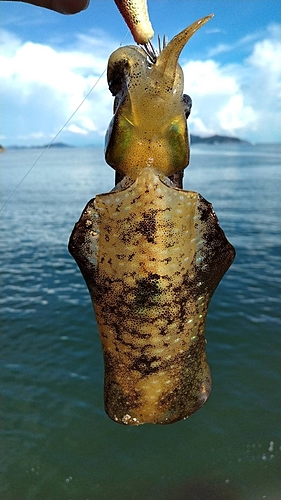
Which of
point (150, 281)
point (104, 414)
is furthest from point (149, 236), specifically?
point (104, 414)

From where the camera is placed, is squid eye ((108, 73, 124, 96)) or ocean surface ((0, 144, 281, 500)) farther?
ocean surface ((0, 144, 281, 500))

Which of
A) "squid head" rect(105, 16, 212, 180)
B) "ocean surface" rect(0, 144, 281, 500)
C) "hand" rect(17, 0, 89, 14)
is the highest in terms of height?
"hand" rect(17, 0, 89, 14)

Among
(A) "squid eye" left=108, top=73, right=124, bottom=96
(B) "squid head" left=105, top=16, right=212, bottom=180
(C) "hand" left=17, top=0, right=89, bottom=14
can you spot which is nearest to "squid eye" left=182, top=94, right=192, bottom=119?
(B) "squid head" left=105, top=16, right=212, bottom=180

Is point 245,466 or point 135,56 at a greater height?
point 135,56

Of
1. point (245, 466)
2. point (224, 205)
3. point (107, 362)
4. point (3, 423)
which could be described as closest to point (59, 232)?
point (224, 205)

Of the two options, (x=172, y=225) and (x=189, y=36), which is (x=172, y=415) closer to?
(x=172, y=225)

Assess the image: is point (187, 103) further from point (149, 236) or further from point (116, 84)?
point (149, 236)

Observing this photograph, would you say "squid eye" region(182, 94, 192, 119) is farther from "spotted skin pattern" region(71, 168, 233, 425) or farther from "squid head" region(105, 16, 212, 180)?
"spotted skin pattern" region(71, 168, 233, 425)
